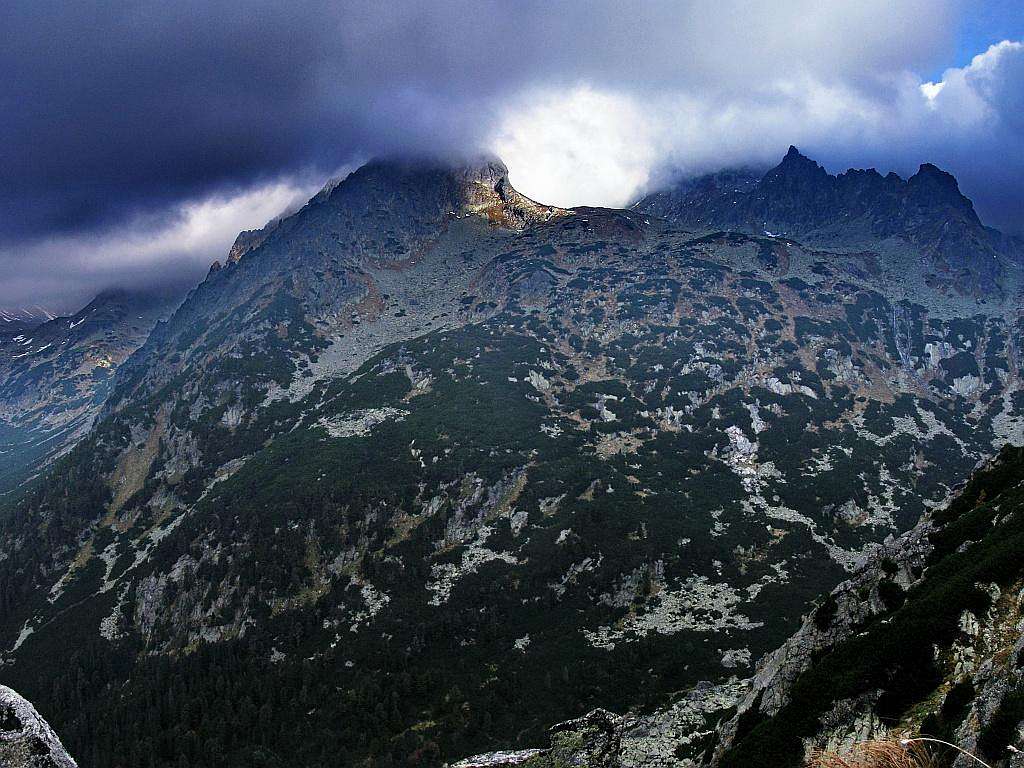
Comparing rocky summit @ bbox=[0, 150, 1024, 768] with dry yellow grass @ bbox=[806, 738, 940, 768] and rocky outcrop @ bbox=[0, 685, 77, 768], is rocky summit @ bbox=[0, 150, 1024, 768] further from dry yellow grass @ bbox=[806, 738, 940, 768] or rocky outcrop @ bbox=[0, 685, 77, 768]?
rocky outcrop @ bbox=[0, 685, 77, 768]

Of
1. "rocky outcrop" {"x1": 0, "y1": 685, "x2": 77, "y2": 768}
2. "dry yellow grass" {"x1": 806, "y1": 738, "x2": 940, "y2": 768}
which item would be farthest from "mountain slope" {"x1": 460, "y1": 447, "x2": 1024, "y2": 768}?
"rocky outcrop" {"x1": 0, "y1": 685, "x2": 77, "y2": 768}

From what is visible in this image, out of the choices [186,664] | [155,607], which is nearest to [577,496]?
[186,664]

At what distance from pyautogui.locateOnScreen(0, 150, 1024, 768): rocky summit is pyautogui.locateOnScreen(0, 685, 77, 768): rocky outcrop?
96.6 ft

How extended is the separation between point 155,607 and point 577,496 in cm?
8567

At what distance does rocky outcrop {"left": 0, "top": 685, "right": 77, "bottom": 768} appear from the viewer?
65.4 feet

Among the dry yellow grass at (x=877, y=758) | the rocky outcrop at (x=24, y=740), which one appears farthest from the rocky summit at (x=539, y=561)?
the rocky outcrop at (x=24, y=740)

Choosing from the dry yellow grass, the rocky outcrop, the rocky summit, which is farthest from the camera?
the rocky summit

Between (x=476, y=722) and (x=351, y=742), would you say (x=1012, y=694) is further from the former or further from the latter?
(x=351, y=742)

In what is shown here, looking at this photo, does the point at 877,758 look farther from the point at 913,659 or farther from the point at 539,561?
the point at 539,561

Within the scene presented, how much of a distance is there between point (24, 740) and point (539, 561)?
89107 millimetres

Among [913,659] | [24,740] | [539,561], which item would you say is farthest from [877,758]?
[539,561]

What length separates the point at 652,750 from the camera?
153 feet

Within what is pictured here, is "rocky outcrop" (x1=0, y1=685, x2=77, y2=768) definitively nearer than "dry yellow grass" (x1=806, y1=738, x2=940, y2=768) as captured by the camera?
No

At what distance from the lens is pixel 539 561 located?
105 m
